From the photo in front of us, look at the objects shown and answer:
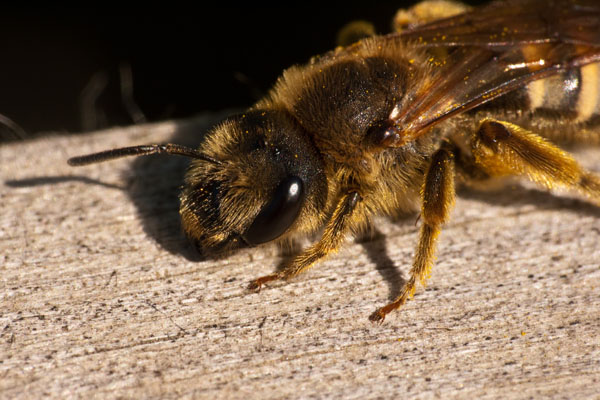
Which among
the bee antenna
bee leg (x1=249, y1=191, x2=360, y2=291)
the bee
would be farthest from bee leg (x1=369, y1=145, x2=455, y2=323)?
the bee antenna

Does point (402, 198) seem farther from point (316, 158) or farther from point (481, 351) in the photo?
point (481, 351)

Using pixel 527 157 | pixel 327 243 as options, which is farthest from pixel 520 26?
pixel 327 243

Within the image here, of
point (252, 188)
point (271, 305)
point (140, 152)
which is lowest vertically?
point (271, 305)

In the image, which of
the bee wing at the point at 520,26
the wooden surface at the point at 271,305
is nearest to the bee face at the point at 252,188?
the wooden surface at the point at 271,305

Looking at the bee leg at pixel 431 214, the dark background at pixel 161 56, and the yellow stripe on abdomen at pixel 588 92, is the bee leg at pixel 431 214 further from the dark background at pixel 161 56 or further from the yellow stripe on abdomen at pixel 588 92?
the dark background at pixel 161 56

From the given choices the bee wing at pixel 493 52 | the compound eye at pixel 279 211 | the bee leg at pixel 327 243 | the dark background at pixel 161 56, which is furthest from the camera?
the dark background at pixel 161 56

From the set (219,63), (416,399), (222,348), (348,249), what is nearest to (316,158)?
(348,249)

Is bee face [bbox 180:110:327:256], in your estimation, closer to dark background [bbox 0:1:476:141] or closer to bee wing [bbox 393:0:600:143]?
bee wing [bbox 393:0:600:143]

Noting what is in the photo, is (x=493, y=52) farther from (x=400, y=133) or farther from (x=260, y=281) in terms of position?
(x=260, y=281)
